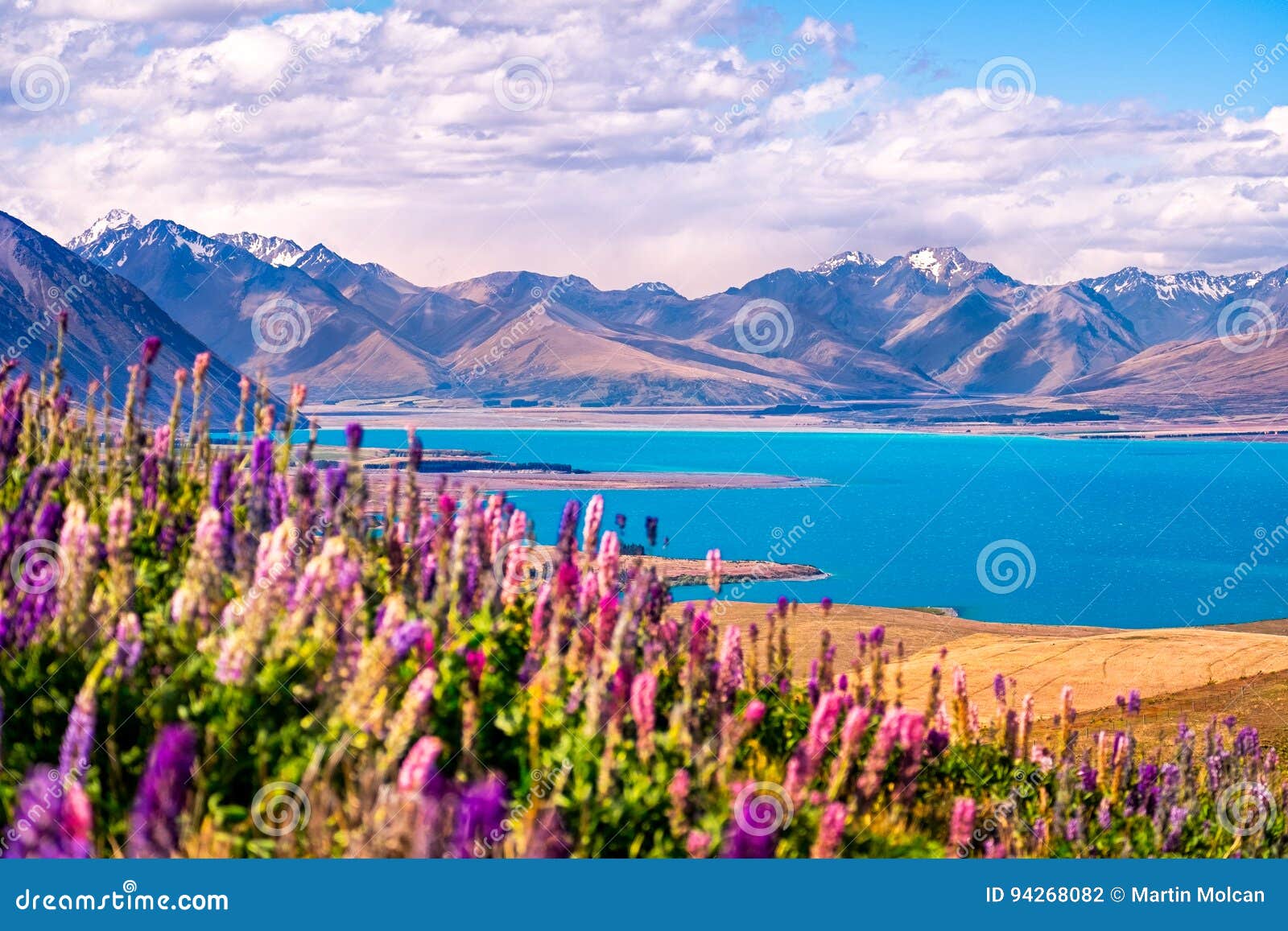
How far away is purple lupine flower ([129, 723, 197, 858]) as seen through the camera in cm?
440

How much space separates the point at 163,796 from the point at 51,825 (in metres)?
0.38

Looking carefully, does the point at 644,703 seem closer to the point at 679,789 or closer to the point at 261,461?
the point at 679,789

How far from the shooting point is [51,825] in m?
4.42

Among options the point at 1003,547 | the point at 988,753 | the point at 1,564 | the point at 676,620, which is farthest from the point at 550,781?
the point at 1003,547

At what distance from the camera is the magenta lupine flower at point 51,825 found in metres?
4.11

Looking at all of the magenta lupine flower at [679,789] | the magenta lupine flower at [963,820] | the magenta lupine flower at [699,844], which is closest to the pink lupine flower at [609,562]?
the magenta lupine flower at [679,789]

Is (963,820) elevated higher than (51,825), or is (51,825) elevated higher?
(51,825)

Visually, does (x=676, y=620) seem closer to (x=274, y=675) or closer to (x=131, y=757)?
A: (x=274, y=675)

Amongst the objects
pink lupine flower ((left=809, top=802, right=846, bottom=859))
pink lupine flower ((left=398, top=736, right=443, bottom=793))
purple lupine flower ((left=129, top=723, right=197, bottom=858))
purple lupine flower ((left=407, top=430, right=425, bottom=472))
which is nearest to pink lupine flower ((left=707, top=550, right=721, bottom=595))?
purple lupine flower ((left=407, top=430, right=425, bottom=472))

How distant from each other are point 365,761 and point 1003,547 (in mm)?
129204

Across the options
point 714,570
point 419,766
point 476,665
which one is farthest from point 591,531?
point 419,766

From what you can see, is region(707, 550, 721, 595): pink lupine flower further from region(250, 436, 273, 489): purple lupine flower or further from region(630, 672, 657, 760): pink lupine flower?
region(250, 436, 273, 489): purple lupine flower

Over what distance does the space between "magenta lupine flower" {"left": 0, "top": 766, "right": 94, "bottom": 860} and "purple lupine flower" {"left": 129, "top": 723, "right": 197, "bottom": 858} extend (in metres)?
0.18

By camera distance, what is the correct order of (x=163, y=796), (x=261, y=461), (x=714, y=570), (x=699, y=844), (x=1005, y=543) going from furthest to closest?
(x=1005, y=543) < (x=714, y=570) < (x=261, y=461) < (x=699, y=844) < (x=163, y=796)
